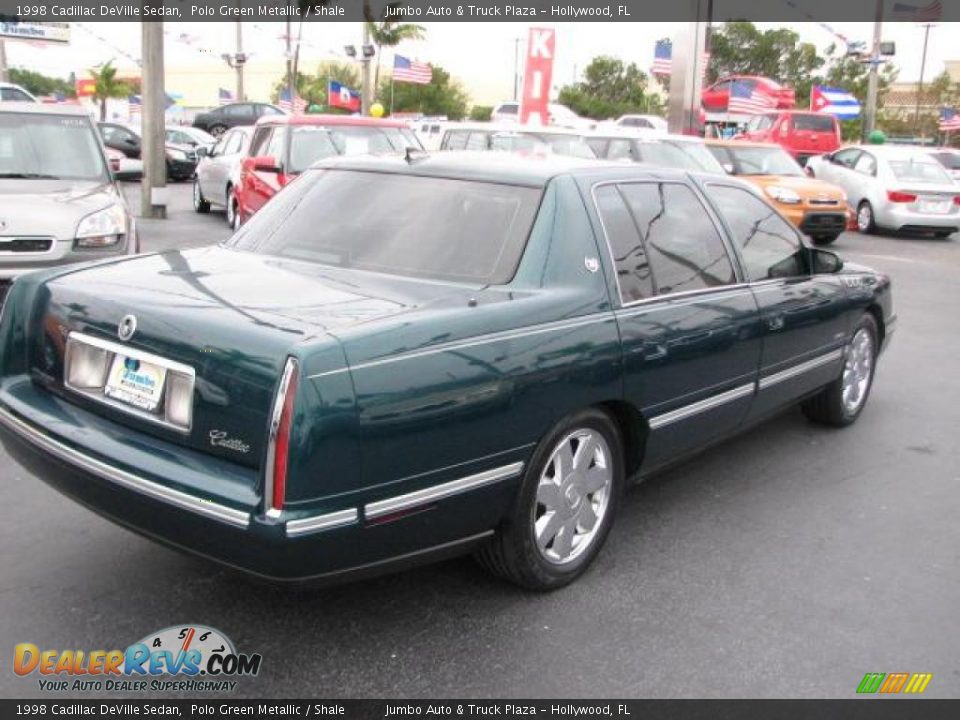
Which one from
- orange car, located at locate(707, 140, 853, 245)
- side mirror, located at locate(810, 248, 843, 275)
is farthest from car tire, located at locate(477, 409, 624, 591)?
orange car, located at locate(707, 140, 853, 245)

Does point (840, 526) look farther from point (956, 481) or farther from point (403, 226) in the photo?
point (403, 226)

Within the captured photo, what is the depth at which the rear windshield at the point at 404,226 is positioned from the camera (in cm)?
365

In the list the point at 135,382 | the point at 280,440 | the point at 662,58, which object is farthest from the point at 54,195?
the point at 662,58

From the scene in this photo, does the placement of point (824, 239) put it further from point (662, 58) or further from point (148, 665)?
point (662, 58)

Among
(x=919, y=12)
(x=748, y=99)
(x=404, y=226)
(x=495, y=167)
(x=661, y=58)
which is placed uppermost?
(x=919, y=12)

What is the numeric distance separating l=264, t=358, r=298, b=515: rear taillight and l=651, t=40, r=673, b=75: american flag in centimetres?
2759

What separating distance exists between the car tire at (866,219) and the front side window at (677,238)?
14445 mm

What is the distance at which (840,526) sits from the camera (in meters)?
4.39

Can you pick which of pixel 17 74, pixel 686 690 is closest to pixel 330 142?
pixel 686 690

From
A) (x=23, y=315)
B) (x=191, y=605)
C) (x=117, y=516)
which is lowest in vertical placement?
(x=191, y=605)

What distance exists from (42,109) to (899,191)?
1397 centimetres

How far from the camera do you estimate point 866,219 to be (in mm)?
17859

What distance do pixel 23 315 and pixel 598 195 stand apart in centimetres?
226

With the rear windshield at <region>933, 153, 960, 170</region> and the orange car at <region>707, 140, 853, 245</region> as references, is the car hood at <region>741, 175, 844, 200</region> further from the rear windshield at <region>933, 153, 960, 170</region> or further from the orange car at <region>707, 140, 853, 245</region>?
the rear windshield at <region>933, 153, 960, 170</region>
